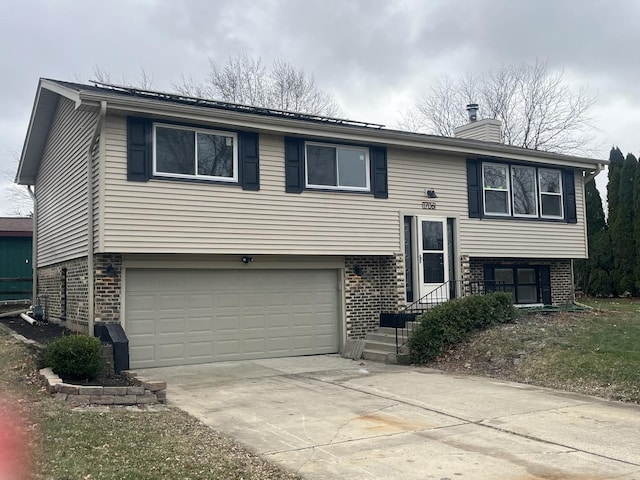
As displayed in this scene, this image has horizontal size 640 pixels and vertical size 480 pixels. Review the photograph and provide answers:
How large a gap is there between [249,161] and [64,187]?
4.54 meters

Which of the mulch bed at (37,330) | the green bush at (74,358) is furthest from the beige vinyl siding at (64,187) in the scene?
the green bush at (74,358)

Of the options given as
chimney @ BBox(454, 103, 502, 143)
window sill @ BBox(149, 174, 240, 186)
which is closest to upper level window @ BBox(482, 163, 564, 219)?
chimney @ BBox(454, 103, 502, 143)

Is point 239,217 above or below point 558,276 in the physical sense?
above

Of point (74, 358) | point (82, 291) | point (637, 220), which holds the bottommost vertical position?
point (74, 358)

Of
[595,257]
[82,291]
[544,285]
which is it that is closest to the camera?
[82,291]

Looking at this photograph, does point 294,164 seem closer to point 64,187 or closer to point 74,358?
point 64,187

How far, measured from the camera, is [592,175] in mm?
17547

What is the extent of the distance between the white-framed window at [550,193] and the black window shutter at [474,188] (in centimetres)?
209

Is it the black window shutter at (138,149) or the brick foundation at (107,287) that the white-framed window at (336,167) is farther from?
the brick foundation at (107,287)

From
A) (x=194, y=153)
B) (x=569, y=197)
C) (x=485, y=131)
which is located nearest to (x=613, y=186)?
(x=485, y=131)

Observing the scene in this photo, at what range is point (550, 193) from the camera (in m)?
16.8

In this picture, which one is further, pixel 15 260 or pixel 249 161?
pixel 15 260

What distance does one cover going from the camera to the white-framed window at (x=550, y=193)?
54.6ft

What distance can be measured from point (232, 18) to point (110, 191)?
39.1ft
